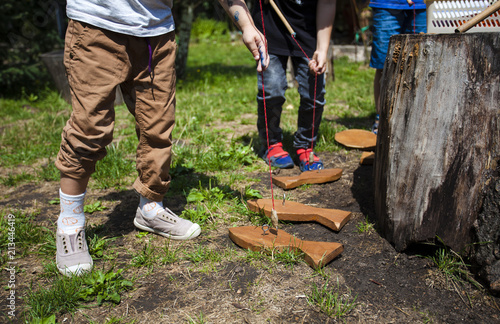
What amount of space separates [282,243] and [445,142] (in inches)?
35.0

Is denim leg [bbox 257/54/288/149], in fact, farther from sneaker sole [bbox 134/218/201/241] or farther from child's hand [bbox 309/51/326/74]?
sneaker sole [bbox 134/218/201/241]

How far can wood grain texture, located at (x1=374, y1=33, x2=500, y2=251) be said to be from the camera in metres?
1.75

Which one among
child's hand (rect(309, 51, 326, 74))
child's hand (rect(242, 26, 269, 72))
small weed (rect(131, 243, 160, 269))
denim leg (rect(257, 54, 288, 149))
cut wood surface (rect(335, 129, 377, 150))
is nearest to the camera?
small weed (rect(131, 243, 160, 269))

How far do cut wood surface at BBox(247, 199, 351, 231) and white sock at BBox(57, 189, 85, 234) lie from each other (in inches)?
37.6

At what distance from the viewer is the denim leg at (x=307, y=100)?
9.64 feet

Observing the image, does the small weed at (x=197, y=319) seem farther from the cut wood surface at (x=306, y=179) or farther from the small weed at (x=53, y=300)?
the cut wood surface at (x=306, y=179)

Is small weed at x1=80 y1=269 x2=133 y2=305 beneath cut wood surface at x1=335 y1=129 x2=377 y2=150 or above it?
beneath

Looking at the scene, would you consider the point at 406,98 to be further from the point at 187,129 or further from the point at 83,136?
the point at 187,129

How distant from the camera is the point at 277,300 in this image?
1694mm

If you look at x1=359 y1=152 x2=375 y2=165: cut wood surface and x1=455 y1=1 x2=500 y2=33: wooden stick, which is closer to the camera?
x1=455 y1=1 x2=500 y2=33: wooden stick

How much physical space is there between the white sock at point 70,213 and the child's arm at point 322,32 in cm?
167

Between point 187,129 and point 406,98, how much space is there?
253 centimetres

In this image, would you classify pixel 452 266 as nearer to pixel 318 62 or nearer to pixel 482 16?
pixel 482 16

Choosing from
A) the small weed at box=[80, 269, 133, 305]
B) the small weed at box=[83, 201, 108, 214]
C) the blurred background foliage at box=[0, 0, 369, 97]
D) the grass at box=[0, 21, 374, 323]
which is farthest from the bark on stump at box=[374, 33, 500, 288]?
the blurred background foliage at box=[0, 0, 369, 97]
